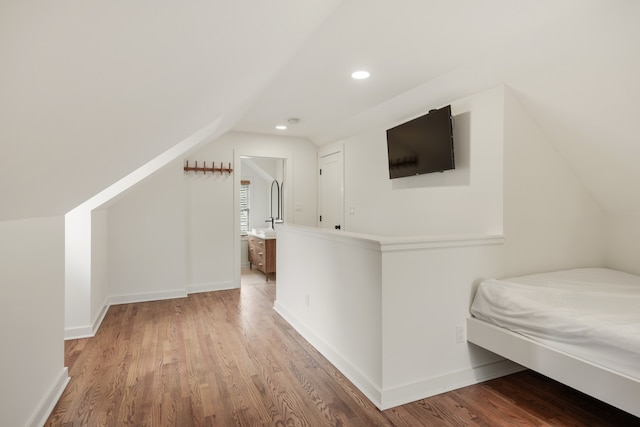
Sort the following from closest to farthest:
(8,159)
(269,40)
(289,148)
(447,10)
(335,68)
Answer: (8,159) → (269,40) → (447,10) → (335,68) → (289,148)

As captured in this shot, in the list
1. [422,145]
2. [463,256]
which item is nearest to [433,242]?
[463,256]

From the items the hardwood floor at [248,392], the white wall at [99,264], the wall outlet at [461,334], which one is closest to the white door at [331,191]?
the hardwood floor at [248,392]

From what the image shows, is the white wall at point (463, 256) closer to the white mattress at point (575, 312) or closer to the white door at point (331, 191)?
the white mattress at point (575, 312)

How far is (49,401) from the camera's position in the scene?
2.04 m

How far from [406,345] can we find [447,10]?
199 centimetres

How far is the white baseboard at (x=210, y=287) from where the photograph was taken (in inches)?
191

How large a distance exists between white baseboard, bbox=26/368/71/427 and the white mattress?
8.80ft

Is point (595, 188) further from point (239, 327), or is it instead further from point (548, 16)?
point (239, 327)

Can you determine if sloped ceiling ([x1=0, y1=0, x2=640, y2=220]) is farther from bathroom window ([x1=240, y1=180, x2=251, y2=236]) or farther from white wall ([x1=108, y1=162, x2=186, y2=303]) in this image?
bathroom window ([x1=240, y1=180, x2=251, y2=236])

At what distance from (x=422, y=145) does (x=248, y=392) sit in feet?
8.51

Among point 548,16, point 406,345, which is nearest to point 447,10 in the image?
point 548,16

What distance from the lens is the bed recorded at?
1.63 metres

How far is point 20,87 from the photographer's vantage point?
678mm

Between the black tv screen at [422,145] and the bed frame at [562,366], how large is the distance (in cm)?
142
